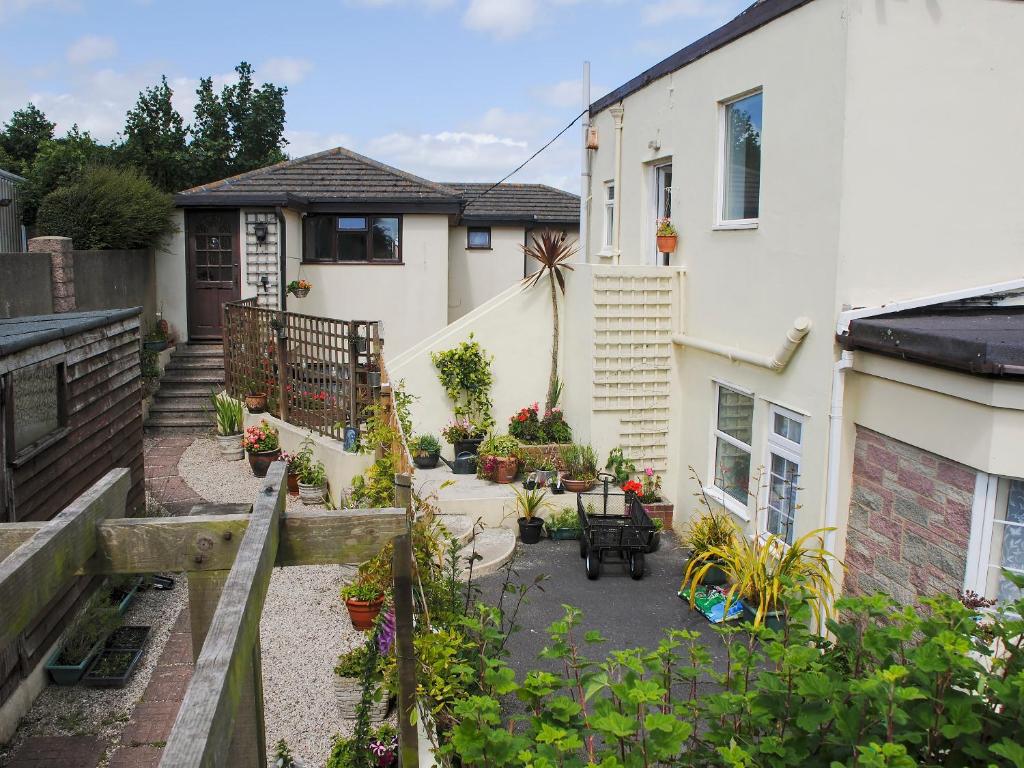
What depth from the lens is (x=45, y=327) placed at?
8.00 m

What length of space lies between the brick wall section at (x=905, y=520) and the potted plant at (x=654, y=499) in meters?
3.68

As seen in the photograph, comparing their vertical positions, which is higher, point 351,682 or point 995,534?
point 995,534

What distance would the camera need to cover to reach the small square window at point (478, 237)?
21.8 meters

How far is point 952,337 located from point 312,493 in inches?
341

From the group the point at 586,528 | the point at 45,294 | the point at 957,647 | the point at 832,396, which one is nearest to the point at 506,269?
the point at 45,294

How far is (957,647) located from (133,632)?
24.6 feet

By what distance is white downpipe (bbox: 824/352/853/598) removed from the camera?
762 cm

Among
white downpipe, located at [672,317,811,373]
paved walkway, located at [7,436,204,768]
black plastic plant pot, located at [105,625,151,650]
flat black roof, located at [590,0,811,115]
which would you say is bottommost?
paved walkway, located at [7,436,204,768]

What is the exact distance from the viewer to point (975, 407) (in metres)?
6.15

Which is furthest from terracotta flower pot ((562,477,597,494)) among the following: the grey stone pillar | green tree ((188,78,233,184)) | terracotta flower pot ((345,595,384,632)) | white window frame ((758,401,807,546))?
green tree ((188,78,233,184))

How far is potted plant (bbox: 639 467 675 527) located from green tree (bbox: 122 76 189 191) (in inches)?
910

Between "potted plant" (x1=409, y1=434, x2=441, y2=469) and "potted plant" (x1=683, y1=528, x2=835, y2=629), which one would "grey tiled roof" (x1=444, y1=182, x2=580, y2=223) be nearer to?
"potted plant" (x1=409, y1=434, x2=441, y2=469)

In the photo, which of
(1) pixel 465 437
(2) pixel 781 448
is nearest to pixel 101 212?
(1) pixel 465 437

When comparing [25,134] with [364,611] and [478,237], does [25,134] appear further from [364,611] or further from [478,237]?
[364,611]
